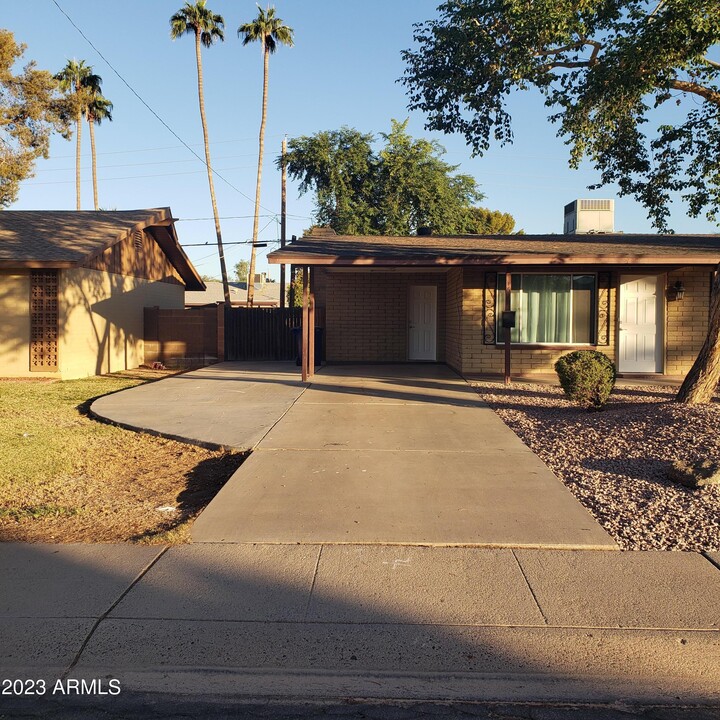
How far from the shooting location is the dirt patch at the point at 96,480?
608 centimetres

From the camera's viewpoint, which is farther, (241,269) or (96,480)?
(241,269)

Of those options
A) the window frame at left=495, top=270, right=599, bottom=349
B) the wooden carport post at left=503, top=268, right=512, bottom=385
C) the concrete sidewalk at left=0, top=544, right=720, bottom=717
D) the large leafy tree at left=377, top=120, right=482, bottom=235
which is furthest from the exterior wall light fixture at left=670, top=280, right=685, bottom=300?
the large leafy tree at left=377, top=120, right=482, bottom=235

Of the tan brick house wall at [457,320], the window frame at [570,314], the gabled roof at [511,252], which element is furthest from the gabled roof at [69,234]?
the window frame at [570,314]

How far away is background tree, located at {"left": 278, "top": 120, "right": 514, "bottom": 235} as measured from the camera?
34.2 meters

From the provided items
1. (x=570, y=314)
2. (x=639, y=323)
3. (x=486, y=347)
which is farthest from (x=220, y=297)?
(x=639, y=323)

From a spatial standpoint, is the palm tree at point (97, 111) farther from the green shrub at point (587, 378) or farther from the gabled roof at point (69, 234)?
the green shrub at point (587, 378)

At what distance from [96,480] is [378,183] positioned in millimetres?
29098

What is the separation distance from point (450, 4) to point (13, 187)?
17.9 m

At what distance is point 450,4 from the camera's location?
1284 centimetres

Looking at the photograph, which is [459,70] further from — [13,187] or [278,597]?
[13,187]

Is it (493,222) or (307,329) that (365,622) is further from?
(493,222)

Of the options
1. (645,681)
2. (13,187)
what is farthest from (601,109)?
(13,187)

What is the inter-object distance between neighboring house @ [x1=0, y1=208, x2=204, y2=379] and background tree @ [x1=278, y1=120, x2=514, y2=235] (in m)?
12.8

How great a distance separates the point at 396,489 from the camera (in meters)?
6.99
